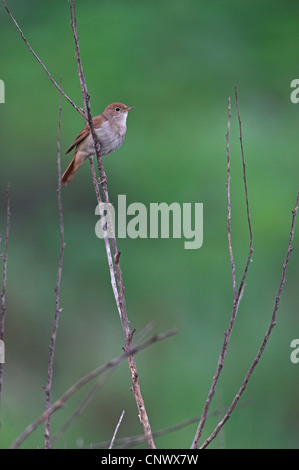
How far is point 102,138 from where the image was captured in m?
7.16

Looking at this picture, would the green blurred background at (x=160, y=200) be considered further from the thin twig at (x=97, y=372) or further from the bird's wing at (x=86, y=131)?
the thin twig at (x=97, y=372)

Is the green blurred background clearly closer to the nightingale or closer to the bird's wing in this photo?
the nightingale

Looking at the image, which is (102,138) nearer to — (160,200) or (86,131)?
(86,131)

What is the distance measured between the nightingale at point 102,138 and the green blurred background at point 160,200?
7.61 ft

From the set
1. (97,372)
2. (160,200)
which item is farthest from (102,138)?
(160,200)

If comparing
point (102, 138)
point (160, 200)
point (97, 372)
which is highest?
point (160, 200)

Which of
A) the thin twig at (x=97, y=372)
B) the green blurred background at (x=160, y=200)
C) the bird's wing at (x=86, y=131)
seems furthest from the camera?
the green blurred background at (x=160, y=200)

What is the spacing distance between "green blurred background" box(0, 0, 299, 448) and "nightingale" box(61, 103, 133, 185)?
2.32 metres

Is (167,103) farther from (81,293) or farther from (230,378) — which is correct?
(230,378)

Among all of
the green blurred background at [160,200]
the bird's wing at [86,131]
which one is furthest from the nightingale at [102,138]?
the green blurred background at [160,200]

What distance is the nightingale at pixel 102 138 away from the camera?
7.17 m

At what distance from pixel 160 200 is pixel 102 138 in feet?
23.1

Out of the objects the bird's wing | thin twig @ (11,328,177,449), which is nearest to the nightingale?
the bird's wing
